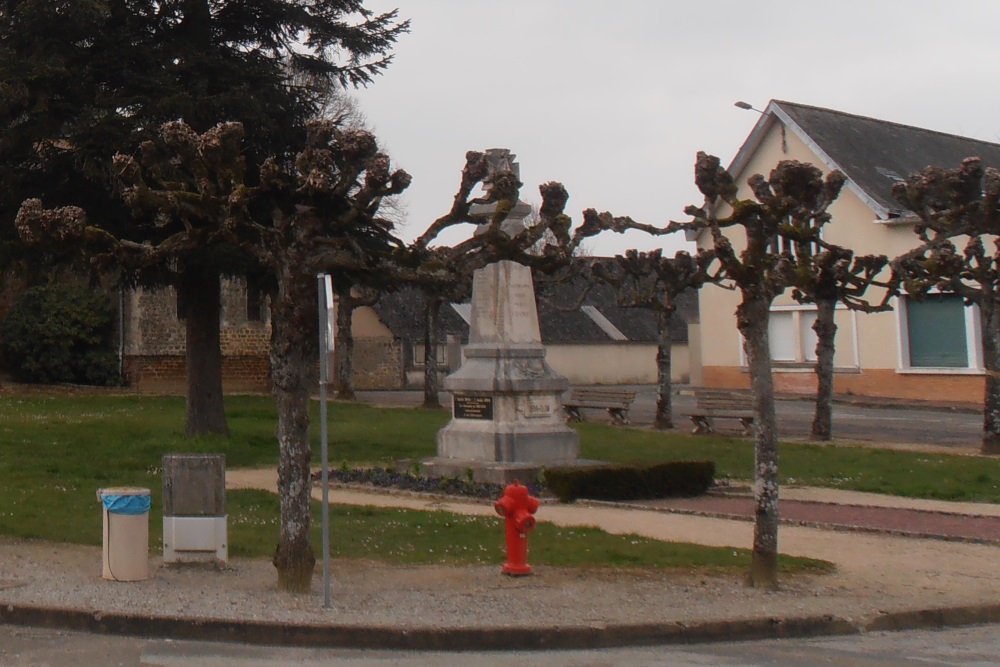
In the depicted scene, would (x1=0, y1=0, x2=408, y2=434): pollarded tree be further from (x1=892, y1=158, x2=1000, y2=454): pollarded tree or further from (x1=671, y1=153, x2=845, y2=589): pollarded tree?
(x1=671, y1=153, x2=845, y2=589): pollarded tree

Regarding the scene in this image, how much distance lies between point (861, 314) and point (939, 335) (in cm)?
245

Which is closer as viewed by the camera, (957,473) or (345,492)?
(345,492)

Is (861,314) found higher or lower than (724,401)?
higher

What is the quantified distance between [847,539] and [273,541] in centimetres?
575

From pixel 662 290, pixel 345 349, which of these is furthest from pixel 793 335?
pixel 345 349

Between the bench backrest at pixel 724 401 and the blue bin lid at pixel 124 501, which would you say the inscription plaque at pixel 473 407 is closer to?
the blue bin lid at pixel 124 501

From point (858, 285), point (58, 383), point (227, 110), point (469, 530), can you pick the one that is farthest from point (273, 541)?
point (58, 383)

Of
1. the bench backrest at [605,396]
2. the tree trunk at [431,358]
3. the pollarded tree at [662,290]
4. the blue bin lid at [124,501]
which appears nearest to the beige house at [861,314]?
the pollarded tree at [662,290]

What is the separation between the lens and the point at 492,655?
792 centimetres

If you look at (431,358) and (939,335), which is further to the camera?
(939,335)

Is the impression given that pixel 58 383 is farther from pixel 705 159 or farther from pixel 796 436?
pixel 705 159

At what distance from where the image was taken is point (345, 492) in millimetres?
16453

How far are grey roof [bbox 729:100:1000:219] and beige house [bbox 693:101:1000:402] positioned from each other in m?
0.04

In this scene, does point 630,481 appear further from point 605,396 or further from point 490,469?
point 605,396
